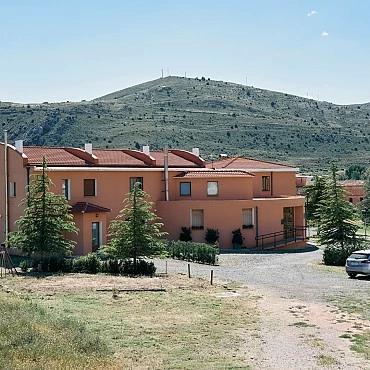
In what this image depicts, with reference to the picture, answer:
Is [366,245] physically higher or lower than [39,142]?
lower

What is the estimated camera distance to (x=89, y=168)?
133 ft

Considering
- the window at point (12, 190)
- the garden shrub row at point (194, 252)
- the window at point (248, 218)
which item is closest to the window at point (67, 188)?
the window at point (12, 190)

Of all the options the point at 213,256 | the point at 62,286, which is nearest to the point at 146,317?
the point at 62,286

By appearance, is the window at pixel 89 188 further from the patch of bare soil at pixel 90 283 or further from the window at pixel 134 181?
the patch of bare soil at pixel 90 283

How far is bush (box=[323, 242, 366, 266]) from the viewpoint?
117ft

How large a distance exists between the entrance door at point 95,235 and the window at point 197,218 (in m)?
7.24

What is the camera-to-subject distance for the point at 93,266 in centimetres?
2973

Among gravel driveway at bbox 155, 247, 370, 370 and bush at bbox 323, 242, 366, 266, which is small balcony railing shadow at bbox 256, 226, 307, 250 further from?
bush at bbox 323, 242, 366, 266

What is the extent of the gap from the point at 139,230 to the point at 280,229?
1835 centimetres

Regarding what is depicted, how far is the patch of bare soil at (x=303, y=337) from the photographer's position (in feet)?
45.4

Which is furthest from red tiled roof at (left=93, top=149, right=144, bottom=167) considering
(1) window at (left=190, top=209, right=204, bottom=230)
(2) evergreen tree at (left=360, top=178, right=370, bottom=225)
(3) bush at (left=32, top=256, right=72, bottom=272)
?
(2) evergreen tree at (left=360, top=178, right=370, bottom=225)

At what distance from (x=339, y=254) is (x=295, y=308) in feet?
52.9

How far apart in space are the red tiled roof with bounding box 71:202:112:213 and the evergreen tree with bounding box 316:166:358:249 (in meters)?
13.7

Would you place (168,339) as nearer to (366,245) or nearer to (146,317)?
(146,317)
